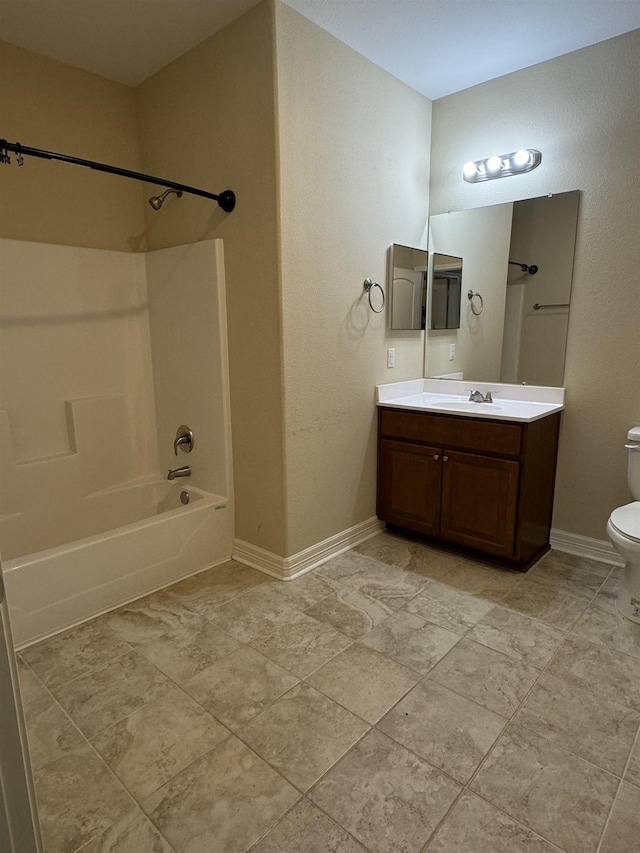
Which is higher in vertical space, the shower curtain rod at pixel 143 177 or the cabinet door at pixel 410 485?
the shower curtain rod at pixel 143 177

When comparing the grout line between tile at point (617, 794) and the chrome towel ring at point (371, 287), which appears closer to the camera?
the grout line between tile at point (617, 794)

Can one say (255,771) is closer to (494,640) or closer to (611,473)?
(494,640)

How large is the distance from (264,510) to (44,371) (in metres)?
1.32

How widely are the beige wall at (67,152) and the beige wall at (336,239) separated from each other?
1101 millimetres

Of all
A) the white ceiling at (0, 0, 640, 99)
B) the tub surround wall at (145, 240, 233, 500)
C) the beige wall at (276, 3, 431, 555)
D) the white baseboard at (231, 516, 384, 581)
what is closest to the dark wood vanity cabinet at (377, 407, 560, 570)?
the beige wall at (276, 3, 431, 555)

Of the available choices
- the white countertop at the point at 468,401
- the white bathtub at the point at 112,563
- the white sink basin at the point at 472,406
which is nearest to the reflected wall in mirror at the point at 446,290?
the white countertop at the point at 468,401

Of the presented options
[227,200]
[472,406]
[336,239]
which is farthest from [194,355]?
[472,406]

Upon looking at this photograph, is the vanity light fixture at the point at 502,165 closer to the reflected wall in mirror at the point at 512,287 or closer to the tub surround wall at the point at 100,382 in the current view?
the reflected wall in mirror at the point at 512,287

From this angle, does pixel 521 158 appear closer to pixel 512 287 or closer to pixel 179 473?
pixel 512 287

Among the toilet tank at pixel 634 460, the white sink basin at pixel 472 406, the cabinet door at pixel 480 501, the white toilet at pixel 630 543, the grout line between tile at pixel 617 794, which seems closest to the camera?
the grout line between tile at pixel 617 794

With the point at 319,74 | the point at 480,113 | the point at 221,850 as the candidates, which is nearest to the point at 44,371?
the point at 319,74

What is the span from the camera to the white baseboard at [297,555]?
2.45 metres

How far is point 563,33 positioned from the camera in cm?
225

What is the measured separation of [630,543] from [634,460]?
0.54 meters
